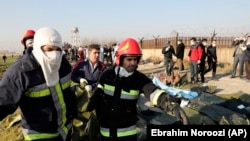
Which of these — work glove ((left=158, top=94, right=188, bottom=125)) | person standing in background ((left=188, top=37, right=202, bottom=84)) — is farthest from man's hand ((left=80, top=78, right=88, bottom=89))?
person standing in background ((left=188, top=37, right=202, bottom=84))

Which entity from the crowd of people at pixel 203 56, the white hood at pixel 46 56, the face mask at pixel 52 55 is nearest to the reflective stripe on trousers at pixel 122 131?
the white hood at pixel 46 56

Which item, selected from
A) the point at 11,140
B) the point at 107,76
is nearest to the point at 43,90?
the point at 107,76

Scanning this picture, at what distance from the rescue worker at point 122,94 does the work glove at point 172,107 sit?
8cm

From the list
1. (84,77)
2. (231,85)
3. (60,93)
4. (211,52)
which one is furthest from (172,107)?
(211,52)

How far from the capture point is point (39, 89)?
8.86ft

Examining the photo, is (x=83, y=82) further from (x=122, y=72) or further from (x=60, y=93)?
(x=60, y=93)

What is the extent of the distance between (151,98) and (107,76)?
483 mm

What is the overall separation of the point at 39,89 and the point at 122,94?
0.84 metres

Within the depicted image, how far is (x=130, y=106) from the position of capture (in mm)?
3277

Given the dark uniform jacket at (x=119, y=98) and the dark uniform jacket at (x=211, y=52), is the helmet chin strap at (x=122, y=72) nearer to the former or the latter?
the dark uniform jacket at (x=119, y=98)

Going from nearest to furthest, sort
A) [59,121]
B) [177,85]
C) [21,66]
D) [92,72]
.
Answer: [21,66]
[59,121]
[92,72]
[177,85]

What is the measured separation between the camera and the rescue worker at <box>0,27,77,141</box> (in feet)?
8.45

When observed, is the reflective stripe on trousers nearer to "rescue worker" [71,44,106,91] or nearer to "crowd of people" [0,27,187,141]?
"crowd of people" [0,27,187,141]

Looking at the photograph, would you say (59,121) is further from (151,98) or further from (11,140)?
(11,140)
